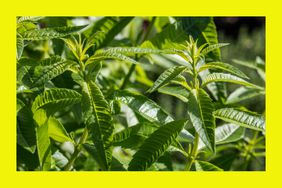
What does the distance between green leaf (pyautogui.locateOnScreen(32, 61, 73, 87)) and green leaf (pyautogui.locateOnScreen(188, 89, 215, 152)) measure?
0.95ft

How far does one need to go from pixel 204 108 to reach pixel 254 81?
276cm

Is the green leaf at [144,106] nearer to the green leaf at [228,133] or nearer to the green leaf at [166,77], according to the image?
the green leaf at [166,77]

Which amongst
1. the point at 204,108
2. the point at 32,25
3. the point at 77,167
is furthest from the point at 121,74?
the point at 204,108

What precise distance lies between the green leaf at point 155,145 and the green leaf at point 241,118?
0.11m

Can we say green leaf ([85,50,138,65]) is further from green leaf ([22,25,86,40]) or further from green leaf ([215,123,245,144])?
green leaf ([215,123,245,144])

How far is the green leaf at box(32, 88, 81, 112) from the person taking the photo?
1212 mm

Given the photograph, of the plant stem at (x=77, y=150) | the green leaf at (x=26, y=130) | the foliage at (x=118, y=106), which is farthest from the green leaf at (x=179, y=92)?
the green leaf at (x=26, y=130)

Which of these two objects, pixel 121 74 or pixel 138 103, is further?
pixel 121 74

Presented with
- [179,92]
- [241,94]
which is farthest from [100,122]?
[241,94]

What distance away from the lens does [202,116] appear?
1.14 metres

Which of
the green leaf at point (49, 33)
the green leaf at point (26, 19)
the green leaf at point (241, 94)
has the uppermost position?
the green leaf at point (26, 19)

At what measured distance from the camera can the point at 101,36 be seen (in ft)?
5.08

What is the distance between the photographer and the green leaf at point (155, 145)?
1155mm

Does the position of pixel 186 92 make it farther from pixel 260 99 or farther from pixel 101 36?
pixel 260 99
